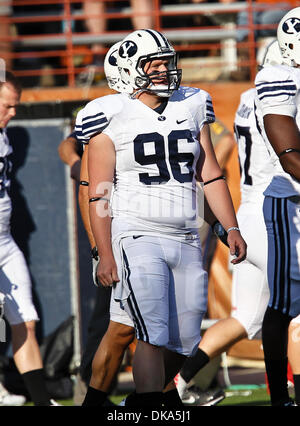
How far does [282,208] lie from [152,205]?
80 cm

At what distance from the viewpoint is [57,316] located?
618 centimetres

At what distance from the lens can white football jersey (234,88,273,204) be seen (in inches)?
188

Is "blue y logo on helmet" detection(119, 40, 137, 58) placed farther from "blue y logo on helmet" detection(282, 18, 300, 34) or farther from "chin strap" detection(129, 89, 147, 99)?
"blue y logo on helmet" detection(282, 18, 300, 34)

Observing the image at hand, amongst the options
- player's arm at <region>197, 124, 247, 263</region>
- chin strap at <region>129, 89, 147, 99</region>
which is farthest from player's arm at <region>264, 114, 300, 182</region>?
chin strap at <region>129, 89, 147, 99</region>

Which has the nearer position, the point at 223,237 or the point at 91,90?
the point at 223,237

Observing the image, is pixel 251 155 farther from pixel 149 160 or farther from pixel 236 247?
pixel 149 160

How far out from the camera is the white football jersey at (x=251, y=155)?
188 inches

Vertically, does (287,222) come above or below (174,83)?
below

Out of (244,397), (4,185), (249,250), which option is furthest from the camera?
(244,397)

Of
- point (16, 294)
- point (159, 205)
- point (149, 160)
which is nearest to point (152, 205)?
point (159, 205)

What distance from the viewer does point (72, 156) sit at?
5.31m

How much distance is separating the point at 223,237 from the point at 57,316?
2543 millimetres
